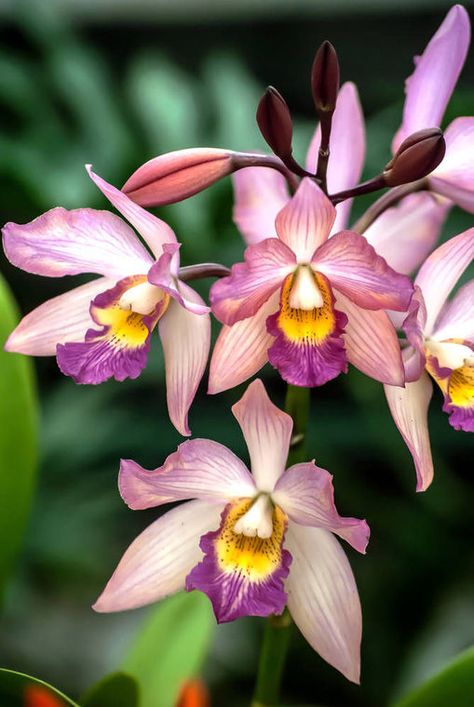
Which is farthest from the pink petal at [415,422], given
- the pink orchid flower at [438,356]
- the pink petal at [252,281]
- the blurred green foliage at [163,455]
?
the blurred green foliage at [163,455]

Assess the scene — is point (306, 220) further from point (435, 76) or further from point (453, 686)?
point (453, 686)

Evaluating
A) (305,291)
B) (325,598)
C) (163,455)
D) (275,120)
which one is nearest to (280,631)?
(325,598)

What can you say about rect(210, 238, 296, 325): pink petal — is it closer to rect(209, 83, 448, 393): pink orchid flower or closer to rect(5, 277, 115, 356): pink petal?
rect(209, 83, 448, 393): pink orchid flower

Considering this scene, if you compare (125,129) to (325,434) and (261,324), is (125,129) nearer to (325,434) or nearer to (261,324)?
(325,434)

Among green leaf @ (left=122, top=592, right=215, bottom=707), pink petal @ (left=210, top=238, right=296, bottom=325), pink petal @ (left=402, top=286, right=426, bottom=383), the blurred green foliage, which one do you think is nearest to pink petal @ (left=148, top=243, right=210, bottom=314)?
pink petal @ (left=210, top=238, right=296, bottom=325)

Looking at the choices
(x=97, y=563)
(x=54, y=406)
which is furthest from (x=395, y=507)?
(x=54, y=406)

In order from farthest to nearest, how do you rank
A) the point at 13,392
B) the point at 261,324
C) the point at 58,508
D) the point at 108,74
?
the point at 108,74
the point at 58,508
the point at 13,392
the point at 261,324
